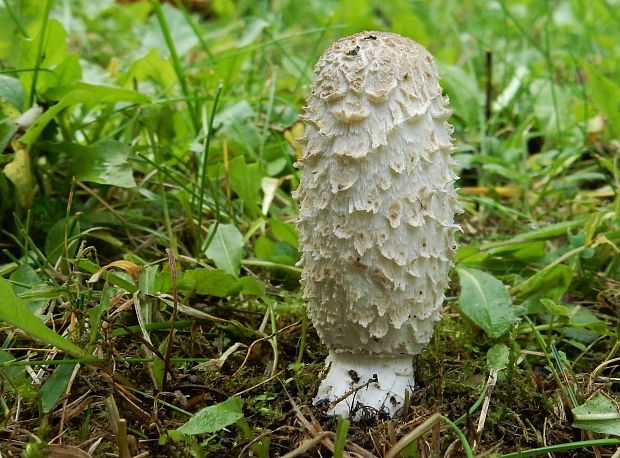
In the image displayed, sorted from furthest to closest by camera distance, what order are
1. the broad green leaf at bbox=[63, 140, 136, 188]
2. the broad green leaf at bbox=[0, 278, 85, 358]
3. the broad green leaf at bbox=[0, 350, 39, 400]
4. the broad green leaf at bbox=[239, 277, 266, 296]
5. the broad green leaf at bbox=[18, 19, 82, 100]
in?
1. the broad green leaf at bbox=[18, 19, 82, 100]
2. the broad green leaf at bbox=[63, 140, 136, 188]
3. the broad green leaf at bbox=[239, 277, 266, 296]
4. the broad green leaf at bbox=[0, 350, 39, 400]
5. the broad green leaf at bbox=[0, 278, 85, 358]

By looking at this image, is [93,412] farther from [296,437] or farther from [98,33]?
[98,33]

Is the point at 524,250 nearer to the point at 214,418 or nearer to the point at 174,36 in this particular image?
the point at 214,418

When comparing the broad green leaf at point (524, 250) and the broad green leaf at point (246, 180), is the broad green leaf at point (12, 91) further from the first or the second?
the broad green leaf at point (524, 250)

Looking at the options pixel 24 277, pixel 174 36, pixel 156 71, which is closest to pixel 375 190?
pixel 24 277

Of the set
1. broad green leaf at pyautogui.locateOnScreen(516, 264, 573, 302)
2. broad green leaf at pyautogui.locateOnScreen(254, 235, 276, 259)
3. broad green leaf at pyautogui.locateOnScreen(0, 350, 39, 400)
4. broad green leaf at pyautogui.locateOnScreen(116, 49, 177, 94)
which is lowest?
broad green leaf at pyautogui.locateOnScreen(516, 264, 573, 302)

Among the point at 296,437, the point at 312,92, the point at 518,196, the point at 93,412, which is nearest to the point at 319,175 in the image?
the point at 312,92

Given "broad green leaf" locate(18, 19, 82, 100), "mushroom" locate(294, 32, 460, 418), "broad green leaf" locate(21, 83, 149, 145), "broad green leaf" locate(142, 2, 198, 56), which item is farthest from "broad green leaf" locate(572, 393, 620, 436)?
"broad green leaf" locate(142, 2, 198, 56)

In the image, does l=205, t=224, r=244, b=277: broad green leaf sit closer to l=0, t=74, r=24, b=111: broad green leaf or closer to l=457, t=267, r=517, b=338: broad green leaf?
l=457, t=267, r=517, b=338: broad green leaf
